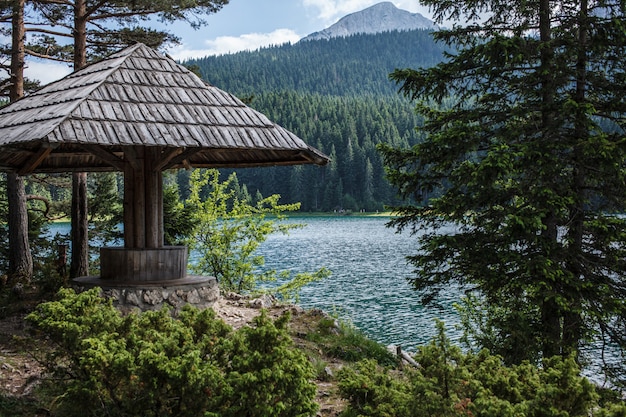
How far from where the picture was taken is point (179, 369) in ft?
12.1

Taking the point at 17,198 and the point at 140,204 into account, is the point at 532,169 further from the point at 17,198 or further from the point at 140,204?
the point at 17,198

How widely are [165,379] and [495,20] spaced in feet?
26.3

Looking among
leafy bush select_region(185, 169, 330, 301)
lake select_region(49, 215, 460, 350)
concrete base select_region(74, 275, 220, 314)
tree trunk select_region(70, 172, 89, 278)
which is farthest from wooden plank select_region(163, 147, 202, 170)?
leafy bush select_region(185, 169, 330, 301)

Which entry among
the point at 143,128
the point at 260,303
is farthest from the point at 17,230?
the point at 143,128

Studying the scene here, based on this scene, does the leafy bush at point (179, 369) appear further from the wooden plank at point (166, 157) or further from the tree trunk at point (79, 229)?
the tree trunk at point (79, 229)

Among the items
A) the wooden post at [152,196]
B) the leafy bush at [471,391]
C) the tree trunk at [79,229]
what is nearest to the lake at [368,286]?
the wooden post at [152,196]

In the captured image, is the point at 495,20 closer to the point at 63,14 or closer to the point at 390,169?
the point at 390,169

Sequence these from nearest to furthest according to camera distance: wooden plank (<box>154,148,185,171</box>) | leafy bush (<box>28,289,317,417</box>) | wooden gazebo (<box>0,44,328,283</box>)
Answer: leafy bush (<box>28,289,317,417</box>) → wooden gazebo (<box>0,44,328,283</box>) → wooden plank (<box>154,148,185,171</box>)

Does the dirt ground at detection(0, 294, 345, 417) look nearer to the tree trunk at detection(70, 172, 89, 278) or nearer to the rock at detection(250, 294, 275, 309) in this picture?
the rock at detection(250, 294, 275, 309)

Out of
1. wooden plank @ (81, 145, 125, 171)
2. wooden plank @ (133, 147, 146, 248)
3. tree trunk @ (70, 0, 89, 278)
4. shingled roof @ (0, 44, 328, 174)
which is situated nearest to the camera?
shingled roof @ (0, 44, 328, 174)

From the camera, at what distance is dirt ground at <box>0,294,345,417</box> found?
18.2 feet

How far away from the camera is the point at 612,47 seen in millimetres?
8922

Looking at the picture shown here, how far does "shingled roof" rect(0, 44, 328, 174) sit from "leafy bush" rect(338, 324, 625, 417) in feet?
13.1

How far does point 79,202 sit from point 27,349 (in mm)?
6244
